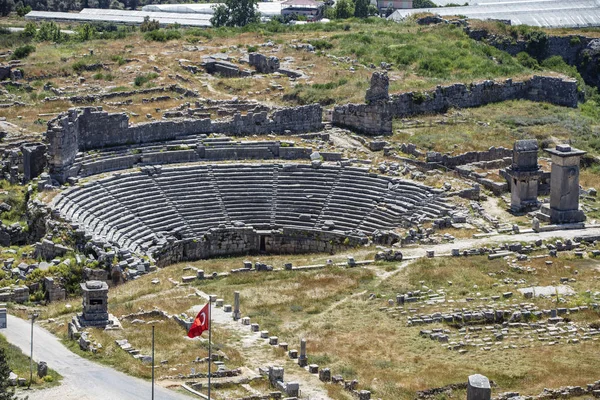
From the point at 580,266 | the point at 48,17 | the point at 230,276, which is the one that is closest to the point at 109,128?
the point at 230,276

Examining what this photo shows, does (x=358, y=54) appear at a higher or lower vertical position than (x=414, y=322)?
higher

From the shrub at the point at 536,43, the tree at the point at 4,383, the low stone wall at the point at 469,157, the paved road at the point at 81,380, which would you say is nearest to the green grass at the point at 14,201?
the paved road at the point at 81,380

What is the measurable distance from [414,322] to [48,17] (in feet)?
293

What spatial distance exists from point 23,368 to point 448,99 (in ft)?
154

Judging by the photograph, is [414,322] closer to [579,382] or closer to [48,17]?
[579,382]

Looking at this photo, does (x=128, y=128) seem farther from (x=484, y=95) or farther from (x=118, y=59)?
(x=484, y=95)

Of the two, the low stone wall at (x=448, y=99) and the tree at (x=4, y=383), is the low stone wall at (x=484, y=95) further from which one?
the tree at (x=4, y=383)

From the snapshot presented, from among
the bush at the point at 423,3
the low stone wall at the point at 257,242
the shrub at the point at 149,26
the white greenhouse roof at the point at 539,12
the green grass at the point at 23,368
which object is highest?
the white greenhouse roof at the point at 539,12

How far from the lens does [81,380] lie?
4912 centimetres

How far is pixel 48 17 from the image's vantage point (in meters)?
141

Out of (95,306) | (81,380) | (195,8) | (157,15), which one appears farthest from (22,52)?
(195,8)

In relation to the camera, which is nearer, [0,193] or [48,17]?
[0,193]

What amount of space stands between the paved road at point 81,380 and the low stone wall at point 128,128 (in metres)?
19.2

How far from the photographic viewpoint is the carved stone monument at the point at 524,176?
74000 millimetres
